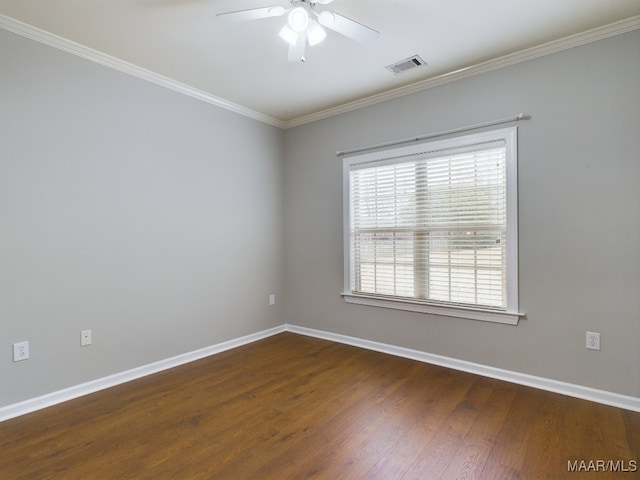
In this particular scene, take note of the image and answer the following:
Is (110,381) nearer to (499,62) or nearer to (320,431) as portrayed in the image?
(320,431)

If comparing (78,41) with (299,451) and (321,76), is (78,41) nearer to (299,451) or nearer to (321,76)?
(321,76)

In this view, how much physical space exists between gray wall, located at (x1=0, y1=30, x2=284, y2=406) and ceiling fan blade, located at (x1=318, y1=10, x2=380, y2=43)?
6.13 feet

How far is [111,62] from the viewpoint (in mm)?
2684

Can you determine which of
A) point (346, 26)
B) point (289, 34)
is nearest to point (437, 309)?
point (346, 26)

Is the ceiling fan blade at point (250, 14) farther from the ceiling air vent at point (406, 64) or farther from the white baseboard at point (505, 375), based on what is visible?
the white baseboard at point (505, 375)

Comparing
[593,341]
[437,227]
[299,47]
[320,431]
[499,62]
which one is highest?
[499,62]

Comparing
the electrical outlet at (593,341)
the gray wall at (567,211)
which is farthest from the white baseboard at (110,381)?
the electrical outlet at (593,341)

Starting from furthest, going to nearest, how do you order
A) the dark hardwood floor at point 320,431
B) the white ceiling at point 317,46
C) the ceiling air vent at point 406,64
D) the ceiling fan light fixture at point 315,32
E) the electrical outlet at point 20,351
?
the ceiling air vent at point 406,64 < the electrical outlet at point 20,351 < the white ceiling at point 317,46 < the ceiling fan light fixture at point 315,32 < the dark hardwood floor at point 320,431

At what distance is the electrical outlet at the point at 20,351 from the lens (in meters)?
2.24

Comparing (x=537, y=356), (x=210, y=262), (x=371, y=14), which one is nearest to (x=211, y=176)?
(x=210, y=262)

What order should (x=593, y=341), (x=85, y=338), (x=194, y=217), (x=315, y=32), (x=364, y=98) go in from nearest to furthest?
1. (x=315, y=32)
2. (x=593, y=341)
3. (x=85, y=338)
4. (x=194, y=217)
5. (x=364, y=98)

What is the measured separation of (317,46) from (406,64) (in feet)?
2.56

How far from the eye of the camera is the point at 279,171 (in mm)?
4227

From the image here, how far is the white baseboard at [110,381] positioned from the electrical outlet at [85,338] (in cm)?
29
